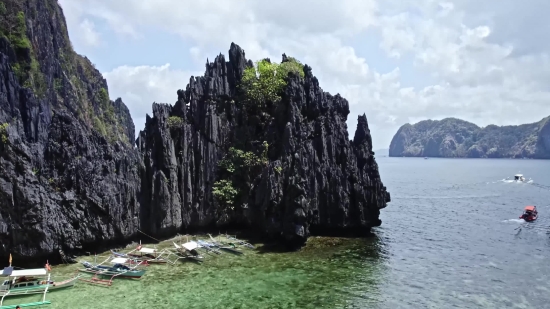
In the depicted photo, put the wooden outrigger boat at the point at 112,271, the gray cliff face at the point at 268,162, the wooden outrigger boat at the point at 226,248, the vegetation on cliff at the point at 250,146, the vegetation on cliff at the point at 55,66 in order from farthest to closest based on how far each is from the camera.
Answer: the vegetation on cliff at the point at 55,66 → the vegetation on cliff at the point at 250,146 → the gray cliff face at the point at 268,162 → the wooden outrigger boat at the point at 226,248 → the wooden outrigger boat at the point at 112,271

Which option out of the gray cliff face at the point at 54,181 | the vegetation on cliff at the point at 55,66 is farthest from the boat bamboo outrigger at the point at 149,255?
the vegetation on cliff at the point at 55,66

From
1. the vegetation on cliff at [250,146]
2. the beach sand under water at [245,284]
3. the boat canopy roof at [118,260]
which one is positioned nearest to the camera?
the beach sand under water at [245,284]

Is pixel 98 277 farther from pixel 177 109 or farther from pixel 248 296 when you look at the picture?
pixel 177 109

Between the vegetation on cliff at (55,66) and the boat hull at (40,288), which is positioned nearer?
the boat hull at (40,288)

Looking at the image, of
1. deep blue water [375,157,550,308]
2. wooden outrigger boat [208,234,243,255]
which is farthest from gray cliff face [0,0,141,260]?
deep blue water [375,157,550,308]

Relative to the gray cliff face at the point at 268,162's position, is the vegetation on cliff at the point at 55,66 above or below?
above

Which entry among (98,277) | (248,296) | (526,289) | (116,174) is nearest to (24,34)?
(116,174)

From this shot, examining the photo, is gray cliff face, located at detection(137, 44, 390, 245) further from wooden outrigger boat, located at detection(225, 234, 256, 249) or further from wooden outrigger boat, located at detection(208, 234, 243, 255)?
wooden outrigger boat, located at detection(208, 234, 243, 255)

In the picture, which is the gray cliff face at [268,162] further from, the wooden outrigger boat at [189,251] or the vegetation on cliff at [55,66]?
the vegetation on cliff at [55,66]
